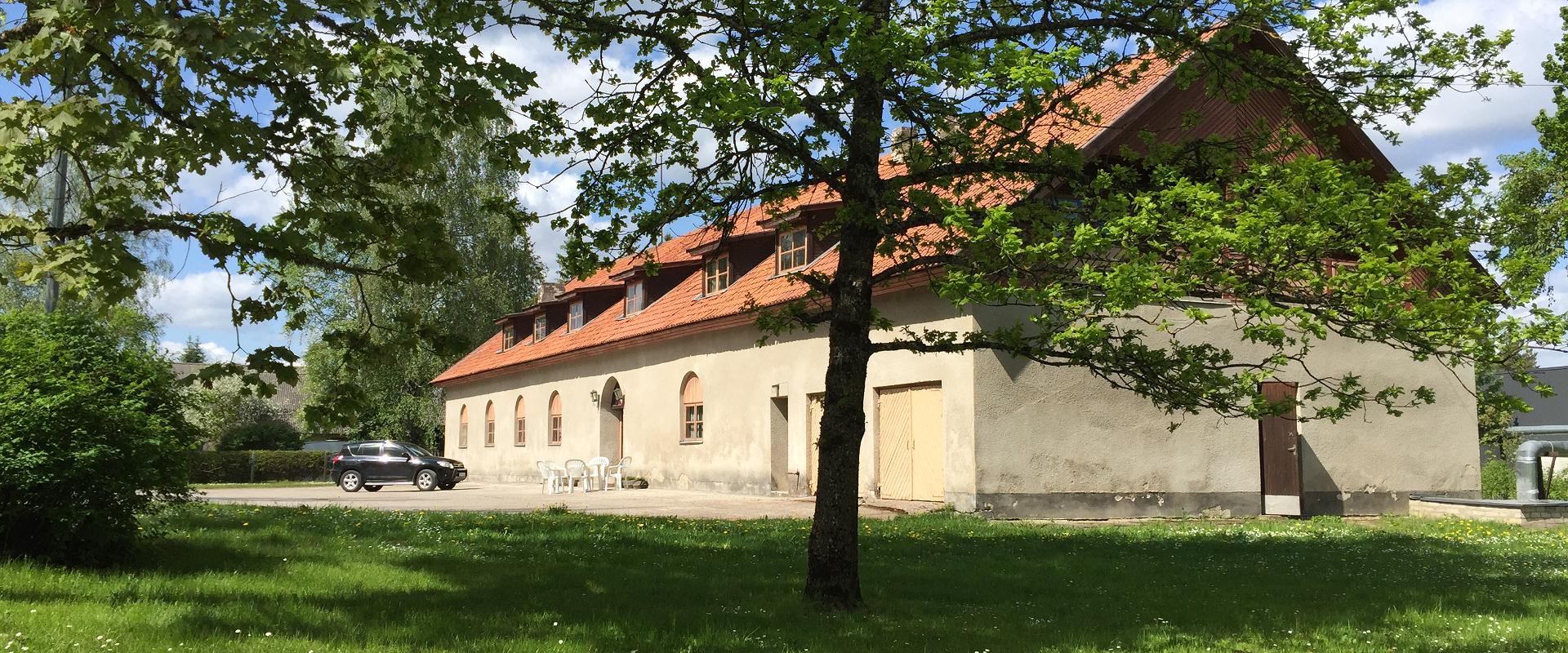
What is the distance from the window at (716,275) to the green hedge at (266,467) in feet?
81.2

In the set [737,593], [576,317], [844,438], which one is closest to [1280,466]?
[737,593]

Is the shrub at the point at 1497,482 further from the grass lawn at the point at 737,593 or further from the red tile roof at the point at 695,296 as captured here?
the red tile roof at the point at 695,296

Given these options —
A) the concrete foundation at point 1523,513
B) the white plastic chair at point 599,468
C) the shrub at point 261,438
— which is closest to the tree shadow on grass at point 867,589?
the concrete foundation at point 1523,513

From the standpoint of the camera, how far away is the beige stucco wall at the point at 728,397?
61.3 feet

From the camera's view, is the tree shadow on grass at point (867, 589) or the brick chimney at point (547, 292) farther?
the brick chimney at point (547, 292)

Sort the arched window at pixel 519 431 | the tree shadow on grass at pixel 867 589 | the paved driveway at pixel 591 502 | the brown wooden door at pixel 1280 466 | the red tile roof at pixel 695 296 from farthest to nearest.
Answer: the arched window at pixel 519 431, the brown wooden door at pixel 1280 466, the paved driveway at pixel 591 502, the red tile roof at pixel 695 296, the tree shadow on grass at pixel 867 589

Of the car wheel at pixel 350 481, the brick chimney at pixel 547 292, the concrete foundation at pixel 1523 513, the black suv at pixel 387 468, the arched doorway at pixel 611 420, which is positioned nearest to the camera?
the concrete foundation at pixel 1523 513

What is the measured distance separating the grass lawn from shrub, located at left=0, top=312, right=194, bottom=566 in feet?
1.25

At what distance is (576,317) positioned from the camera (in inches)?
1352

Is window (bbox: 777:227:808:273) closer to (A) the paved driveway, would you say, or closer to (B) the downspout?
(A) the paved driveway

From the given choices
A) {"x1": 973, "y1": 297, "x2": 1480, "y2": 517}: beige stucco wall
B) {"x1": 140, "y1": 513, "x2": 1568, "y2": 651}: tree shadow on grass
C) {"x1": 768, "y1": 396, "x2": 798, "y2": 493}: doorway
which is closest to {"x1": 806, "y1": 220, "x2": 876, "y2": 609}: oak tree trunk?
{"x1": 140, "y1": 513, "x2": 1568, "y2": 651}: tree shadow on grass

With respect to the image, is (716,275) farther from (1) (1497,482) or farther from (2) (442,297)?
(2) (442,297)

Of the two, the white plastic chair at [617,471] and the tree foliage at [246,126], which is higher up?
the tree foliage at [246,126]

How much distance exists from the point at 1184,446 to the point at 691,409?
10.9 m
